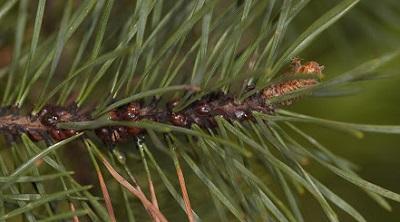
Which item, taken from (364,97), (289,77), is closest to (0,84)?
(289,77)

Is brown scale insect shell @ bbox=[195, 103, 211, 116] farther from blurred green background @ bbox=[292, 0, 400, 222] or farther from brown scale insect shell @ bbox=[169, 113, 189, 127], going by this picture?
blurred green background @ bbox=[292, 0, 400, 222]

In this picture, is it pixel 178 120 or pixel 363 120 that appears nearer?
pixel 178 120

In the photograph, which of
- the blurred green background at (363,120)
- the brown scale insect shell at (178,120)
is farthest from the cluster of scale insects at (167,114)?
the blurred green background at (363,120)

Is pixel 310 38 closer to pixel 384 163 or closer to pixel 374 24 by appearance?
pixel 374 24

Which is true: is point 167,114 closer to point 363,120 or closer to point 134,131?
point 134,131

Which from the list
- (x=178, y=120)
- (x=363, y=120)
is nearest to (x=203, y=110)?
(x=178, y=120)

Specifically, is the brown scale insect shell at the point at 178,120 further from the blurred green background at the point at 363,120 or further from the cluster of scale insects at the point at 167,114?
the blurred green background at the point at 363,120

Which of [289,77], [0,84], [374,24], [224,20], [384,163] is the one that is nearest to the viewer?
[289,77]

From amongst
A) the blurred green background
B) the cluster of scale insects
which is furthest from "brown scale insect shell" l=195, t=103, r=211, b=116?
the blurred green background
